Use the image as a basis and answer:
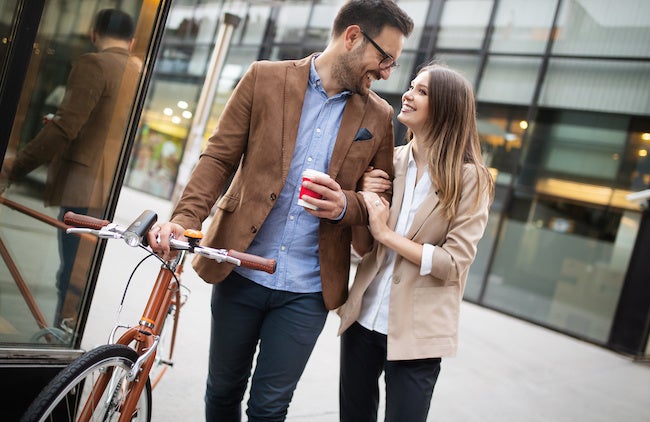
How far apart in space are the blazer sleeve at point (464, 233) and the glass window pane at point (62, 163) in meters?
1.59

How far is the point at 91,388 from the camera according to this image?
2.00m

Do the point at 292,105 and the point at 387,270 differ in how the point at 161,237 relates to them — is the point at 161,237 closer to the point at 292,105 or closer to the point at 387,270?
the point at 292,105

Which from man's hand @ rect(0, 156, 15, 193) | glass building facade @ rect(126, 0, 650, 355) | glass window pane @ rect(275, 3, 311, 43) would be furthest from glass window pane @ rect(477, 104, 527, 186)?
man's hand @ rect(0, 156, 15, 193)

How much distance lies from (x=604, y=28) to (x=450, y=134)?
31.9ft

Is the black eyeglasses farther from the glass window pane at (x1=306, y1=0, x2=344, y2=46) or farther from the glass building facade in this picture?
the glass window pane at (x1=306, y1=0, x2=344, y2=46)

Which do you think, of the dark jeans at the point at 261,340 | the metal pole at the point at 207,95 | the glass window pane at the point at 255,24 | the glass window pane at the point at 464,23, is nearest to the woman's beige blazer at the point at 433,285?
the dark jeans at the point at 261,340

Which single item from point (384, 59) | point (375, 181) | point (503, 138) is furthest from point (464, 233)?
point (503, 138)

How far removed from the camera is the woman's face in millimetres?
2527

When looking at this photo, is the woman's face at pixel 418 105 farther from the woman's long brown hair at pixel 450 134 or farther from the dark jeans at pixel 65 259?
the dark jeans at pixel 65 259

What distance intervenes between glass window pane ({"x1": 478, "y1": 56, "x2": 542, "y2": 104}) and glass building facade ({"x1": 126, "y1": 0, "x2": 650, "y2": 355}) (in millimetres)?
20

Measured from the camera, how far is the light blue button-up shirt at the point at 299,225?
7.88 ft

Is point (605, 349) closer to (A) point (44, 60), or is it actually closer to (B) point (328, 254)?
(B) point (328, 254)

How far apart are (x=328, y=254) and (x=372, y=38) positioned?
88cm

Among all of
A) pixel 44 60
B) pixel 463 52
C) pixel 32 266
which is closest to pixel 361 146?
pixel 44 60
